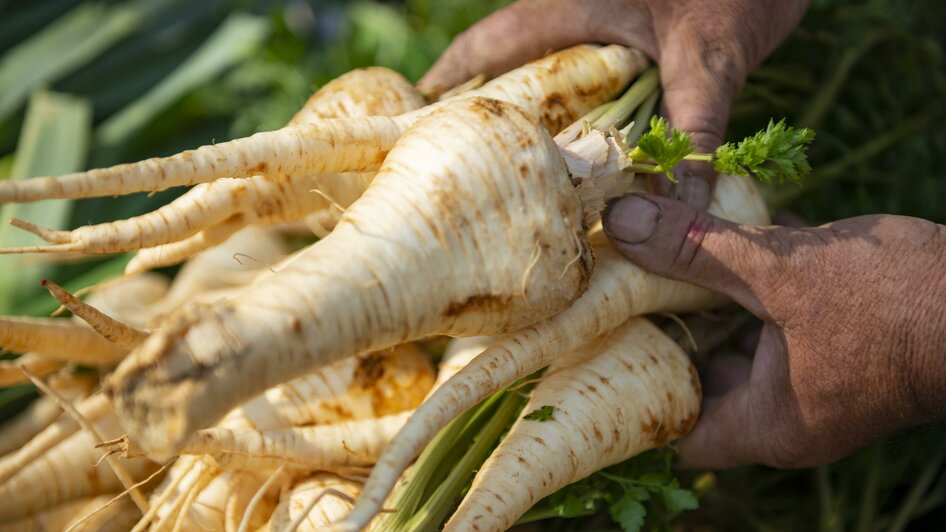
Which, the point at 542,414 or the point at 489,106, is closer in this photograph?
the point at 489,106

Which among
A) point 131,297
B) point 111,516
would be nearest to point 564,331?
point 111,516

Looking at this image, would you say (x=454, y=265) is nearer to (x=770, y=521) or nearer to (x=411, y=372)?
(x=411, y=372)

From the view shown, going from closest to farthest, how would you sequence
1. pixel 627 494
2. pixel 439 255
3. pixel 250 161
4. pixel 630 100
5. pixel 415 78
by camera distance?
pixel 439 255, pixel 250 161, pixel 627 494, pixel 630 100, pixel 415 78

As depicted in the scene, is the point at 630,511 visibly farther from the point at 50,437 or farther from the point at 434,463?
the point at 50,437

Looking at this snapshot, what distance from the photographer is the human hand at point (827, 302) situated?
4.47 feet

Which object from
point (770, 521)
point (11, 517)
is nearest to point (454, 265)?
point (11, 517)

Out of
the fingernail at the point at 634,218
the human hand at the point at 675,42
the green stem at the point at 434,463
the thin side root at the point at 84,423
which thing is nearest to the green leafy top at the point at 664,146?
the fingernail at the point at 634,218

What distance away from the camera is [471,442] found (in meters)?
1.52

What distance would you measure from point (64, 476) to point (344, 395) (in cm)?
66

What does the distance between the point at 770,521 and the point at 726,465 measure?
0.66 metres

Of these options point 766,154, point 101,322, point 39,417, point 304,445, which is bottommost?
point 304,445

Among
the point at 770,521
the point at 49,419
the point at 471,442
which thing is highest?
the point at 49,419

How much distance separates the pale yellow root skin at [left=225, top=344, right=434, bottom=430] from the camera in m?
1.56

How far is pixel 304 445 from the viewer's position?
149 centimetres
